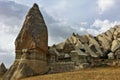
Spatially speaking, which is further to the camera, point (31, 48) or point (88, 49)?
point (88, 49)

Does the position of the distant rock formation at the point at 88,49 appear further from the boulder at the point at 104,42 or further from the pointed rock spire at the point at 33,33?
the pointed rock spire at the point at 33,33

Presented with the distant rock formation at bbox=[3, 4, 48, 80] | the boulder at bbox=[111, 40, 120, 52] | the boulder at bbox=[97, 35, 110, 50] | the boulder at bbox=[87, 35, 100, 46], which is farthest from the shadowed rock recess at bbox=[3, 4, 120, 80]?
the boulder at bbox=[87, 35, 100, 46]

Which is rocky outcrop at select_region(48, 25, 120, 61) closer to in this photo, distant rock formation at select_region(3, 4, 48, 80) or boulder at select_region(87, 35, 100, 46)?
boulder at select_region(87, 35, 100, 46)

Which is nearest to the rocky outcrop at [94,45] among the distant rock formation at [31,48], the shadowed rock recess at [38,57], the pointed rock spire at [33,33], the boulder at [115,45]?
the boulder at [115,45]

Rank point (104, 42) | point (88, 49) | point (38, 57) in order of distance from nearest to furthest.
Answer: point (38, 57) < point (88, 49) < point (104, 42)

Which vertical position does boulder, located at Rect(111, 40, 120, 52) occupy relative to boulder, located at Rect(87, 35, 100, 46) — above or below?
below

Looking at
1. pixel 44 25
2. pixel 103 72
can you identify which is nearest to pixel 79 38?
pixel 44 25

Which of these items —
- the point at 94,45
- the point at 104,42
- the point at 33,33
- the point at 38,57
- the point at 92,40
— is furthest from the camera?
the point at 92,40

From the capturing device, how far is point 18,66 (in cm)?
4747

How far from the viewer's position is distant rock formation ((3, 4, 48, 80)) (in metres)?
47.1

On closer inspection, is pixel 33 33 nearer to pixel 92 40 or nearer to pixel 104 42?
pixel 104 42

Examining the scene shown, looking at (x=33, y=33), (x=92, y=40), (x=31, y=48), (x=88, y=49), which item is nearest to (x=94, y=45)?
(x=88, y=49)

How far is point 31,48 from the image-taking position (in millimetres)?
48469

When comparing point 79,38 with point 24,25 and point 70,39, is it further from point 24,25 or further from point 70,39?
point 24,25
